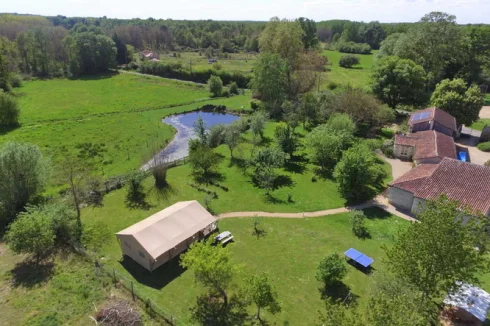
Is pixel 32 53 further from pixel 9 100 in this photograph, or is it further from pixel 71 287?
pixel 71 287

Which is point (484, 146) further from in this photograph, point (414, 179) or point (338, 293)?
point (338, 293)

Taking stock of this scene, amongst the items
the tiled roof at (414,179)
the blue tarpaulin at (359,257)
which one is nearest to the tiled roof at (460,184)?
the tiled roof at (414,179)

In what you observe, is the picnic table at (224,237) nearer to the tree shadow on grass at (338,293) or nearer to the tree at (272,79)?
the tree shadow on grass at (338,293)

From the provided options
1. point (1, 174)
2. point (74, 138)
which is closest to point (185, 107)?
point (74, 138)

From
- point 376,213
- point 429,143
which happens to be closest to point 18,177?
point 376,213

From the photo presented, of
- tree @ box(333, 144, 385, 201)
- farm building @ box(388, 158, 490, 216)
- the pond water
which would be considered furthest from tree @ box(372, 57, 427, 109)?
tree @ box(333, 144, 385, 201)

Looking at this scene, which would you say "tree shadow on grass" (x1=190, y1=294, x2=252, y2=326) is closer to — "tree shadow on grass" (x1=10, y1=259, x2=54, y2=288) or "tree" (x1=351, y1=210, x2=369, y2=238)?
"tree shadow on grass" (x1=10, y1=259, x2=54, y2=288)
